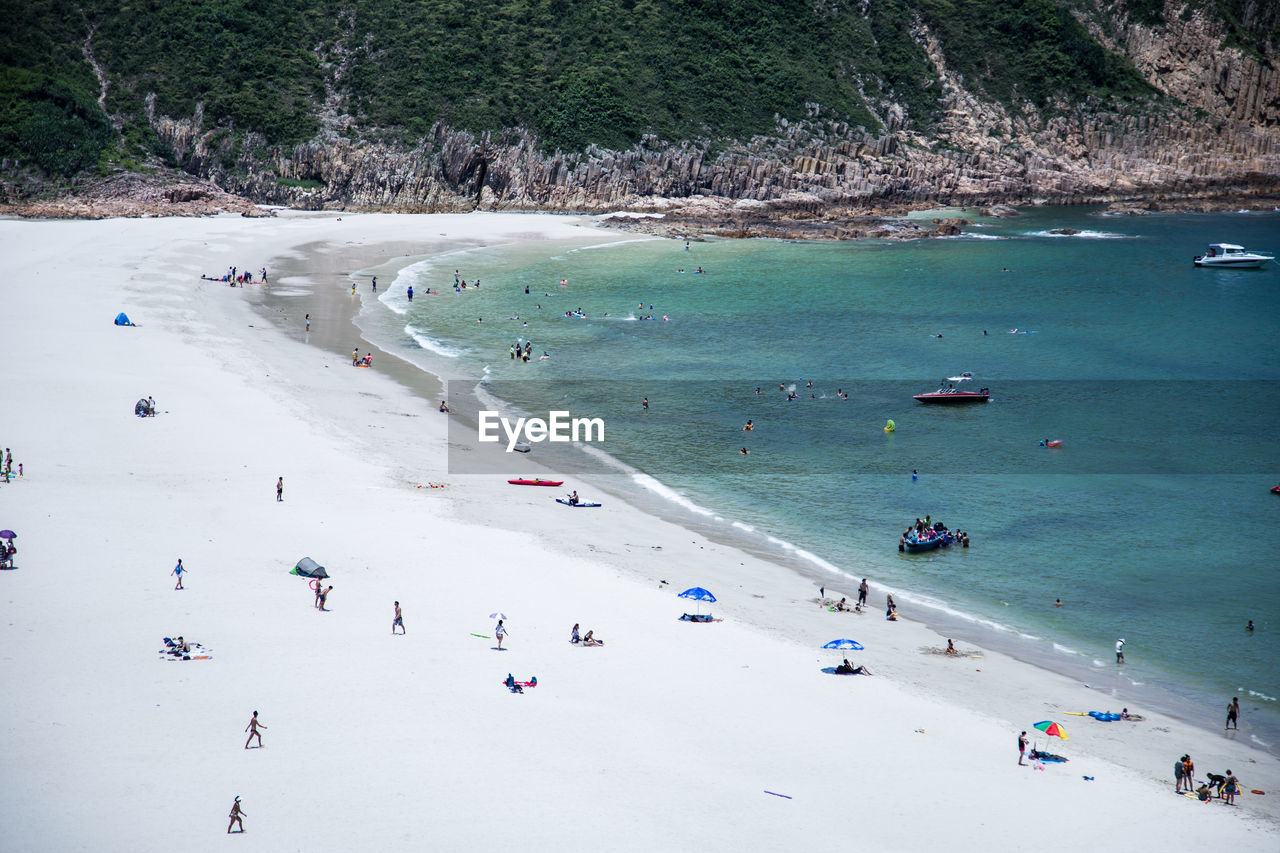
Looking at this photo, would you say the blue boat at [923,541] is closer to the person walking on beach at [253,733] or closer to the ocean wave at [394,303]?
the person walking on beach at [253,733]

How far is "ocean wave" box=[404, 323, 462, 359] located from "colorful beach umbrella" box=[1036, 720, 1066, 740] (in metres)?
40.2

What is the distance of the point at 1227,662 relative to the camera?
1046 inches

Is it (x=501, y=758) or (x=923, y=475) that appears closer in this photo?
(x=501, y=758)

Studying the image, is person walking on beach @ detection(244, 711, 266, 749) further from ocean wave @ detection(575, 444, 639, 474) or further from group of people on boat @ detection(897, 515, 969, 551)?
ocean wave @ detection(575, 444, 639, 474)

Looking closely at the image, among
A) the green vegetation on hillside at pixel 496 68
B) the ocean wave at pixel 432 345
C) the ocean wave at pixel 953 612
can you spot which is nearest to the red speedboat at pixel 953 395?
the ocean wave at pixel 953 612

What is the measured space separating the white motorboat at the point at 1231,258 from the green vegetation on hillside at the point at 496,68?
46024 mm

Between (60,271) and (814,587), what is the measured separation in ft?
183

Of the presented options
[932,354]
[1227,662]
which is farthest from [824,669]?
[932,354]

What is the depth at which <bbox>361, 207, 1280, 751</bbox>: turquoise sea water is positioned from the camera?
29750 millimetres

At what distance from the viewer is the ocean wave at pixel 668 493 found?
3666 centimetres

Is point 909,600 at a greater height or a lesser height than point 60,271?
lesser

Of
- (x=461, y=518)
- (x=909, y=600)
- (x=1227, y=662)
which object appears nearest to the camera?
(x=1227, y=662)

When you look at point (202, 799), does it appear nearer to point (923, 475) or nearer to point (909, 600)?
point (909, 600)

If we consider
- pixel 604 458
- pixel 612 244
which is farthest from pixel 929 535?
pixel 612 244
